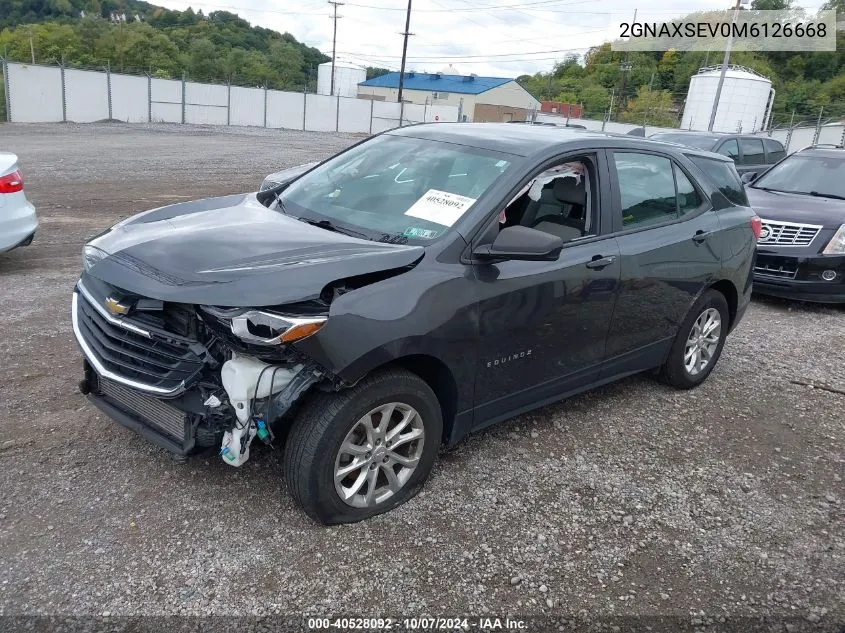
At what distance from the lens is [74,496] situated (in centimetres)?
324

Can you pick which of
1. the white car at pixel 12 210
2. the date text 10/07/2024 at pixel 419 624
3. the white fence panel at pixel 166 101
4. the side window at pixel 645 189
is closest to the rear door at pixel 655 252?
the side window at pixel 645 189

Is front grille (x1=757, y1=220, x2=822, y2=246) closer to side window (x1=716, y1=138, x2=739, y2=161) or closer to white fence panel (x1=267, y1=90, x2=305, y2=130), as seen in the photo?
side window (x1=716, y1=138, x2=739, y2=161)

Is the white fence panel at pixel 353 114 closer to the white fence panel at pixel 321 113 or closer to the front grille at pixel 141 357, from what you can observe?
the white fence panel at pixel 321 113

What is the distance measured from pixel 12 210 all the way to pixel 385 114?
43.2m

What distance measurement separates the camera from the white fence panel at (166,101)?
114 feet

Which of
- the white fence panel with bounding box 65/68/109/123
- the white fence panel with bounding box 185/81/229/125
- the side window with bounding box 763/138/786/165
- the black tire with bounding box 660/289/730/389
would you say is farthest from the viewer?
the white fence panel with bounding box 185/81/229/125

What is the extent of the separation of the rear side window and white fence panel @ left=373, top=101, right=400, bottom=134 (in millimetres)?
43413

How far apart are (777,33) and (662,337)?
64.2 meters

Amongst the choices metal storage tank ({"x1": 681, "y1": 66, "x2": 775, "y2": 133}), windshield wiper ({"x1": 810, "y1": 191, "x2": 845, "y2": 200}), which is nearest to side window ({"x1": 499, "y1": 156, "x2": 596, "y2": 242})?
windshield wiper ({"x1": 810, "y1": 191, "x2": 845, "y2": 200})

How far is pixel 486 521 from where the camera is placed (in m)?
3.32

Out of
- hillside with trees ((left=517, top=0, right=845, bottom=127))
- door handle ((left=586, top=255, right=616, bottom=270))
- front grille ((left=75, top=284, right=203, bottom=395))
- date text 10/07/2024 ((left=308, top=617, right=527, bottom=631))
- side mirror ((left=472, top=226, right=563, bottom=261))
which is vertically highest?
hillside with trees ((left=517, top=0, right=845, bottom=127))

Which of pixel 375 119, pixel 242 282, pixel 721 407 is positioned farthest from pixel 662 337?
pixel 375 119

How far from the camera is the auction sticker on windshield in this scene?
3.43 m

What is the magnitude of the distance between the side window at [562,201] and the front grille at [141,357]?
1807 millimetres
